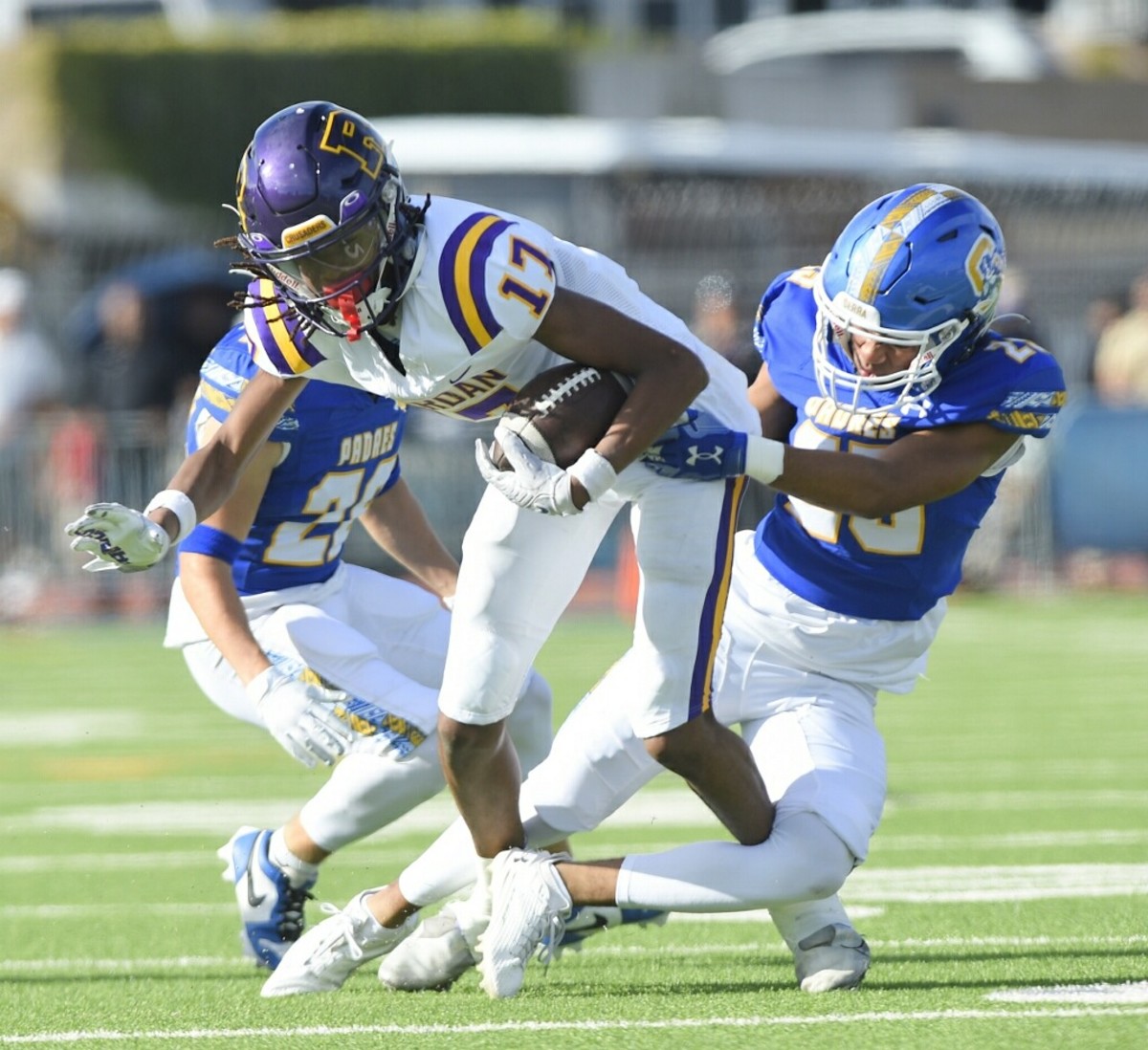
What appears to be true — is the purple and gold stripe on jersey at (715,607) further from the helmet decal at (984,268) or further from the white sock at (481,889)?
the helmet decal at (984,268)

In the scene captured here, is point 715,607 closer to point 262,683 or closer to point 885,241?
point 885,241

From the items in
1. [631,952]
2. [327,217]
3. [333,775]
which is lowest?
[631,952]

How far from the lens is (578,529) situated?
404 centimetres

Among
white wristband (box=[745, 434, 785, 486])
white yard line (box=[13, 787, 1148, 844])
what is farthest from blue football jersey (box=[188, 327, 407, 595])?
white yard line (box=[13, 787, 1148, 844])

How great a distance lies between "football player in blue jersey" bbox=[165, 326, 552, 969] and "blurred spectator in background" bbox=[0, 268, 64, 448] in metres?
8.38

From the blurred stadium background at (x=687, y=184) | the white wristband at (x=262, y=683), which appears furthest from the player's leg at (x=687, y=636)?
the blurred stadium background at (x=687, y=184)

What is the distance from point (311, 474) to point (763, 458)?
142 cm

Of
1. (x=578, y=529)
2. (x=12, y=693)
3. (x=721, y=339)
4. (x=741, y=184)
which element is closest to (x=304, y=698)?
(x=578, y=529)

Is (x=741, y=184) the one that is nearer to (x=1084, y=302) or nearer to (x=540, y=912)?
(x=1084, y=302)

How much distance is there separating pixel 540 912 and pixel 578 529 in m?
0.72

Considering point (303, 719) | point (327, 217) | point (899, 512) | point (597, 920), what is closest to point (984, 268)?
point (899, 512)


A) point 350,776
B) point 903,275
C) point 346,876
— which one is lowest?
point 346,876

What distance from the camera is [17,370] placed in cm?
1309

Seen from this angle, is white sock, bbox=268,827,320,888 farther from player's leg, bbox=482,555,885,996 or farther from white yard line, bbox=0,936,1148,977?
player's leg, bbox=482,555,885,996
